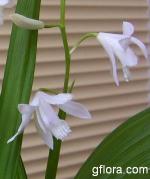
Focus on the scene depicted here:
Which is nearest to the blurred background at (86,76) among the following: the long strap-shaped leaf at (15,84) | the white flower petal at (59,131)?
the long strap-shaped leaf at (15,84)

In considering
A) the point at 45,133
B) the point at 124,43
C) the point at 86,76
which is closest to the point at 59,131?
the point at 45,133

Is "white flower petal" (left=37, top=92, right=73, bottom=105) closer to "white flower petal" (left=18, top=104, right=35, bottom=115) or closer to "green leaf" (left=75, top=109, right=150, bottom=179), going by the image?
"white flower petal" (left=18, top=104, right=35, bottom=115)

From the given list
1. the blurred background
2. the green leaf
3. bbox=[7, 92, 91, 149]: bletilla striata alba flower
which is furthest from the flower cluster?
the blurred background

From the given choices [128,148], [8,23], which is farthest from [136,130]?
[8,23]

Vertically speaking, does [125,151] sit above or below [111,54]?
below

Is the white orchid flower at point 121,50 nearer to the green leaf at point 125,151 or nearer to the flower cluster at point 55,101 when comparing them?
the flower cluster at point 55,101

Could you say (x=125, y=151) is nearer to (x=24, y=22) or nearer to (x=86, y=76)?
(x=24, y=22)
